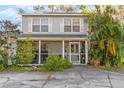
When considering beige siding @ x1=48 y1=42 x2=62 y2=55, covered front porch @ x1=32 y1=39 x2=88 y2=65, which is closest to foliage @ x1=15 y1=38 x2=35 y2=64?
covered front porch @ x1=32 y1=39 x2=88 y2=65

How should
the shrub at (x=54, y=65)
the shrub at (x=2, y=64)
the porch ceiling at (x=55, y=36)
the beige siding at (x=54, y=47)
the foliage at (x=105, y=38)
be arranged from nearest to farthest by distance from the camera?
the shrub at (x=54, y=65) < the shrub at (x=2, y=64) < the foliage at (x=105, y=38) < the porch ceiling at (x=55, y=36) < the beige siding at (x=54, y=47)

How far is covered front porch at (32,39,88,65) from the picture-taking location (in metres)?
30.5

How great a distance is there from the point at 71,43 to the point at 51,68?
808cm

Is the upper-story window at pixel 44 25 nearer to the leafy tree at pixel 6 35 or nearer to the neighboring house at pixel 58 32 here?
the neighboring house at pixel 58 32

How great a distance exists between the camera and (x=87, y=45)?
29.8 meters

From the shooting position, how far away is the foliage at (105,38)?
2636cm

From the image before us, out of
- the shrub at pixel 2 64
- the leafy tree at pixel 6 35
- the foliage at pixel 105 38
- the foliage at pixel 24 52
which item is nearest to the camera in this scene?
the shrub at pixel 2 64

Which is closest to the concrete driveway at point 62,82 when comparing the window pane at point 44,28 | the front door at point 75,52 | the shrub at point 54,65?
the shrub at point 54,65

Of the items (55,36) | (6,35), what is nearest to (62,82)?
(6,35)

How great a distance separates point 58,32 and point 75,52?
8.98 ft

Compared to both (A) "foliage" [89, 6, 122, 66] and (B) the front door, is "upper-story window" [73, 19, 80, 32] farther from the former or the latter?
(A) "foliage" [89, 6, 122, 66]
